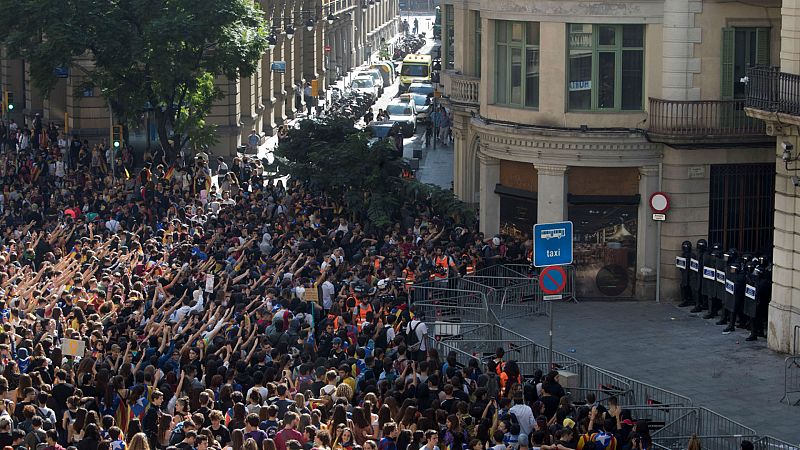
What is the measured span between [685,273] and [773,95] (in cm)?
598

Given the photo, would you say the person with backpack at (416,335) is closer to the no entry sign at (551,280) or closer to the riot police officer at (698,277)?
the no entry sign at (551,280)

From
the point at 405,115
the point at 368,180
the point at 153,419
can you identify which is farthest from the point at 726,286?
the point at 405,115

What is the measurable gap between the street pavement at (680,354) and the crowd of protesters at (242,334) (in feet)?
7.96

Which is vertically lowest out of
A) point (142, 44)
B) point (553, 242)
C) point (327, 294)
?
point (327, 294)

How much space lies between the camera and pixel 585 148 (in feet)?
119

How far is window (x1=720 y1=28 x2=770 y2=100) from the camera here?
1400 inches

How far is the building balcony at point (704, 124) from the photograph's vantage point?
115 ft

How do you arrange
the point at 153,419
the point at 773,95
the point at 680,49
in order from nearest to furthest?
the point at 153,419, the point at 773,95, the point at 680,49

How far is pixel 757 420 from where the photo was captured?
26.8m

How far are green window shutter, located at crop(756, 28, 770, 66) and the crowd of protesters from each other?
6569mm

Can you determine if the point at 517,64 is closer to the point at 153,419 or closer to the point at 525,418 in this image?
the point at 525,418

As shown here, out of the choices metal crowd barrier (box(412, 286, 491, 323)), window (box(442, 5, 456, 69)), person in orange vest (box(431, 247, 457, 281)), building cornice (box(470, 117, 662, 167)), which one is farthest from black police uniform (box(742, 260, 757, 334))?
window (box(442, 5, 456, 69))

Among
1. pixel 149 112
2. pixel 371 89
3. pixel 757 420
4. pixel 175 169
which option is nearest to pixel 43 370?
pixel 757 420

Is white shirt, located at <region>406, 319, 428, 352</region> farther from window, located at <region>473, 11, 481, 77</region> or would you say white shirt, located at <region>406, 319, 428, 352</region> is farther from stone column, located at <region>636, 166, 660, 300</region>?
window, located at <region>473, 11, 481, 77</region>
